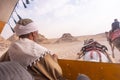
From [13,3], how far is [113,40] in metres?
1.26

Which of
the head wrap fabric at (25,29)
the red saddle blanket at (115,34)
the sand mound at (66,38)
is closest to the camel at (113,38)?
the red saddle blanket at (115,34)

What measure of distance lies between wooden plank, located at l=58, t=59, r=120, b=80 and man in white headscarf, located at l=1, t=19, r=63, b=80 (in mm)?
331

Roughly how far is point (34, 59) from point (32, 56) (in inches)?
1.1

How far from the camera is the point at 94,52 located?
2.49m

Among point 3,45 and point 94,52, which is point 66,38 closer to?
point 94,52

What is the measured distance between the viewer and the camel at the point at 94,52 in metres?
2.36

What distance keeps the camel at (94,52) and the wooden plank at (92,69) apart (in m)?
0.10

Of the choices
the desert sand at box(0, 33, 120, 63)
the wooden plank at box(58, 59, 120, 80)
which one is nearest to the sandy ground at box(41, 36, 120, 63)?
the desert sand at box(0, 33, 120, 63)

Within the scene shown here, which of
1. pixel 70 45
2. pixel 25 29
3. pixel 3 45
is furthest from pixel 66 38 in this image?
pixel 3 45

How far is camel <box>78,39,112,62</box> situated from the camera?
236 centimetres

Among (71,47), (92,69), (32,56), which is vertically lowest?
(92,69)

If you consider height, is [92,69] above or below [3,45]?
below

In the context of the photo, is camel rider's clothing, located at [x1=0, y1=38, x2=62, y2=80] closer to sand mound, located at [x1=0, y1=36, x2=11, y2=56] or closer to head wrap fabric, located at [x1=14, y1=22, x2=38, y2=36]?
head wrap fabric, located at [x1=14, y1=22, x2=38, y2=36]

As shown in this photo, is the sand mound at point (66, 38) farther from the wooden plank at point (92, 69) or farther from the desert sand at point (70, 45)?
the wooden plank at point (92, 69)
